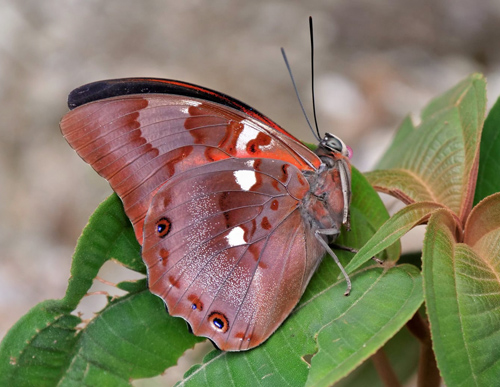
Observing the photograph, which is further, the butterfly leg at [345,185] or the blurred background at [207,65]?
the blurred background at [207,65]

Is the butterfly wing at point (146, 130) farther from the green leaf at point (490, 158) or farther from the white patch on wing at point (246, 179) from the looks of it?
the green leaf at point (490, 158)

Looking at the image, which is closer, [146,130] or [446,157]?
[146,130]

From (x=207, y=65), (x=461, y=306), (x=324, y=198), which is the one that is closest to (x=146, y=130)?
(x=324, y=198)

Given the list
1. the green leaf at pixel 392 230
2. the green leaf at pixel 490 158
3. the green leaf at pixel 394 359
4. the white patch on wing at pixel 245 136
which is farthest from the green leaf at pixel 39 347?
the green leaf at pixel 490 158

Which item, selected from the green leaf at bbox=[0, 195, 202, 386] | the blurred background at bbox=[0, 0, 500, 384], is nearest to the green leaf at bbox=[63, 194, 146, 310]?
the green leaf at bbox=[0, 195, 202, 386]

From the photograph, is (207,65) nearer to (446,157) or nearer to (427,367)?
(446,157)
